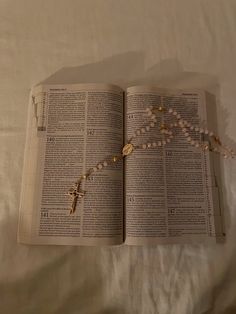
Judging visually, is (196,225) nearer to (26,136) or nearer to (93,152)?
(93,152)

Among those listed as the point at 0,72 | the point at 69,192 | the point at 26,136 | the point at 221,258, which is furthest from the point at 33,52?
the point at 221,258

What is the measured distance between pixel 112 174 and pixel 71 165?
0.08m

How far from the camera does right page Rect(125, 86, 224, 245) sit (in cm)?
60

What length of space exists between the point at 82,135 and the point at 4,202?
19 cm

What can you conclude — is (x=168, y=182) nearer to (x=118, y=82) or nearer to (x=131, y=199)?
(x=131, y=199)

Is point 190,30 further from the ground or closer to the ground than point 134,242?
further from the ground

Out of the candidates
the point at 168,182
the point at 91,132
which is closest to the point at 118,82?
the point at 91,132

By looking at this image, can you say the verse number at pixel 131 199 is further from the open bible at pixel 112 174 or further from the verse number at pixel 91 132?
the verse number at pixel 91 132

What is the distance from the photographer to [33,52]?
0.74 metres

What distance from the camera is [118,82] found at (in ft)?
2.32

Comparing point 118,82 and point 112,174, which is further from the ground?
point 118,82

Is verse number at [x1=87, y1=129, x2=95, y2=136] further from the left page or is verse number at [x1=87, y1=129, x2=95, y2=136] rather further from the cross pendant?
the cross pendant

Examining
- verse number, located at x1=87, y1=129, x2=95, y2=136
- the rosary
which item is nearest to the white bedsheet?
the rosary

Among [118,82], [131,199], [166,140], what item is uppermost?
[118,82]
